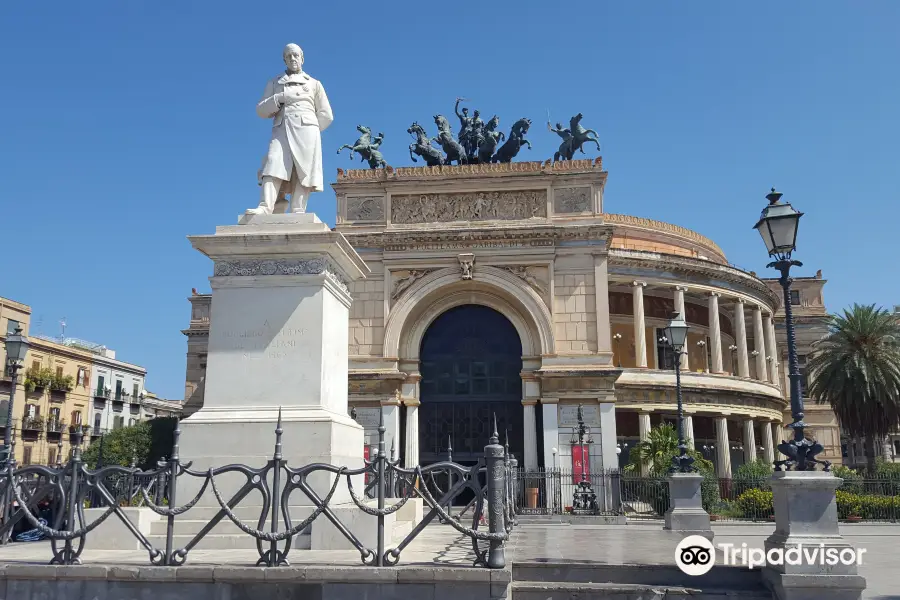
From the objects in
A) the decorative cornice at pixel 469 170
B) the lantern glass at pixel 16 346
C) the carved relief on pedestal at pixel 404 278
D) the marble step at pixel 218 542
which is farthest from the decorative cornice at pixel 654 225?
the marble step at pixel 218 542

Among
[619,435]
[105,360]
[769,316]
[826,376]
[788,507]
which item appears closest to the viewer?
[788,507]

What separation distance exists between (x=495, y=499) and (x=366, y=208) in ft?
98.7

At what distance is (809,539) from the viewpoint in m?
7.94

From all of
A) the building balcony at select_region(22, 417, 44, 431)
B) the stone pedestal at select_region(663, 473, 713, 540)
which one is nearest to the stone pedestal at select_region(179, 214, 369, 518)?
the stone pedestal at select_region(663, 473, 713, 540)

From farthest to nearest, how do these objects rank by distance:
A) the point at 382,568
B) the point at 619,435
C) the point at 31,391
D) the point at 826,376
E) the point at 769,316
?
the point at 769,316 < the point at 31,391 < the point at 619,435 < the point at 826,376 < the point at 382,568

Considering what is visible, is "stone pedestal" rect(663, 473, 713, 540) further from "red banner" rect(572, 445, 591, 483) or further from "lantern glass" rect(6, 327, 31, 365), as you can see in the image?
"lantern glass" rect(6, 327, 31, 365)

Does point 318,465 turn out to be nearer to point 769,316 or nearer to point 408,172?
point 408,172

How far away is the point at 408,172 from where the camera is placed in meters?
36.1

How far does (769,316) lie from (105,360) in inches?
2051

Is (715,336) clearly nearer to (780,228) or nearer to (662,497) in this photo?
(662,497)

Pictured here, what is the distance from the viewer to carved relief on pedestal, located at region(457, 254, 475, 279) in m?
Result: 34.1

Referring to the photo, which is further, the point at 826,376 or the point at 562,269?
the point at 826,376

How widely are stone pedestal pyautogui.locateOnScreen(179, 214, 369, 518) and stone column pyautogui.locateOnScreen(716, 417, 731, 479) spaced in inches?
1489

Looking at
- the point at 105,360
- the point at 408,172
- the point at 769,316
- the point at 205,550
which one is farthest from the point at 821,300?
the point at 205,550
